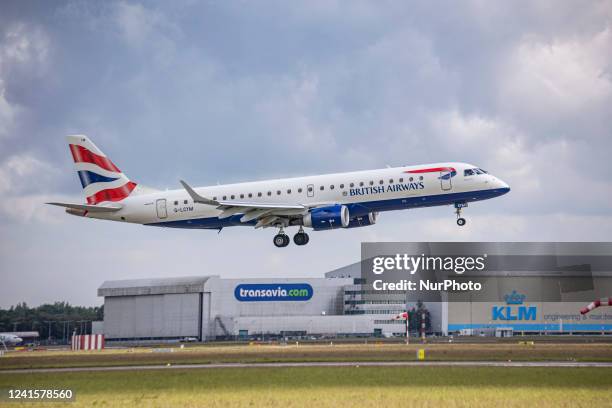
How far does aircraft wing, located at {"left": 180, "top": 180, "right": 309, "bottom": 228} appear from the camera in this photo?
213ft

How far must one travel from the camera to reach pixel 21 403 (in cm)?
3522

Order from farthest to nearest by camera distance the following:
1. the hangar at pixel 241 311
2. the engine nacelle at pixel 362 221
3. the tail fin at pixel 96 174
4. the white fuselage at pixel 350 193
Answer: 1. the hangar at pixel 241 311
2. the tail fin at pixel 96 174
3. the engine nacelle at pixel 362 221
4. the white fuselage at pixel 350 193

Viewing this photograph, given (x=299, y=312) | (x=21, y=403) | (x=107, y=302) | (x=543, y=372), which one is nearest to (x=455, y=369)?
(x=543, y=372)

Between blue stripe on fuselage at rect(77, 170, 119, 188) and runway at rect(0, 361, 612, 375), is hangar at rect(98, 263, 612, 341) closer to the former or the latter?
blue stripe on fuselage at rect(77, 170, 119, 188)

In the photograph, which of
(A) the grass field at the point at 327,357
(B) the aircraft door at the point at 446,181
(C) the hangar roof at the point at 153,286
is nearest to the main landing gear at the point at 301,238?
(A) the grass field at the point at 327,357

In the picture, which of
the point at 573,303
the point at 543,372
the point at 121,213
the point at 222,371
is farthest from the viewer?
the point at 573,303

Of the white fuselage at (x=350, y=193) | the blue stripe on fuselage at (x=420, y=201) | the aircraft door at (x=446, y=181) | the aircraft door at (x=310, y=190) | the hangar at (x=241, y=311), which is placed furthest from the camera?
the hangar at (x=241, y=311)

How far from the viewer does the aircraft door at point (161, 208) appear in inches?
2820

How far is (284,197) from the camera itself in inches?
2633

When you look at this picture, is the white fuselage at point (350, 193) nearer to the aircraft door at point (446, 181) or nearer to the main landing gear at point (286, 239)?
the aircraft door at point (446, 181)

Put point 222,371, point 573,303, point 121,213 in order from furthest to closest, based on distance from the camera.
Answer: point 573,303 → point 121,213 → point 222,371

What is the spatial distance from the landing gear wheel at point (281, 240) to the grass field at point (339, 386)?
65.9ft

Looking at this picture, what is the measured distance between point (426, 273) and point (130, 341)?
45332 mm

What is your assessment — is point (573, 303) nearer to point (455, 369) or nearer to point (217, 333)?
point (217, 333)
